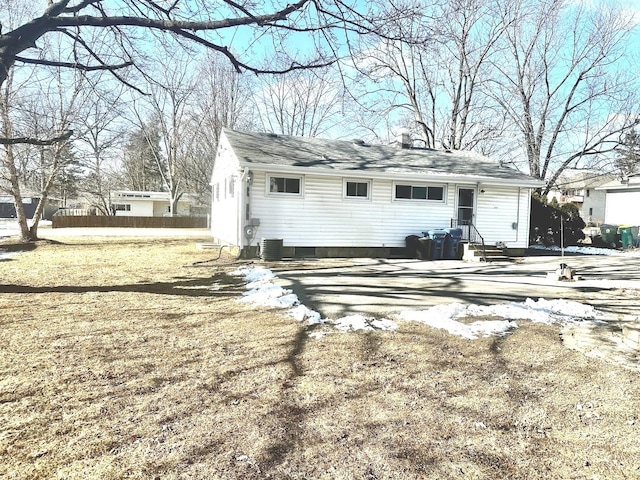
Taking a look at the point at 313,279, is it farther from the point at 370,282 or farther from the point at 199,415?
the point at 199,415

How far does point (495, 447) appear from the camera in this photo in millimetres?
2543

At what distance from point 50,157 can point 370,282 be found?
17.8 m

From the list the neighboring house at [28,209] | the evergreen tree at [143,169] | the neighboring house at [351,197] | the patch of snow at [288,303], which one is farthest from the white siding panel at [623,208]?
the neighboring house at [28,209]

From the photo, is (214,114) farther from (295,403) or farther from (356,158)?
(295,403)

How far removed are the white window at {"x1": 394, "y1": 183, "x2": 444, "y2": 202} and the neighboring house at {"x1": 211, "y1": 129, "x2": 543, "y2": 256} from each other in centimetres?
3

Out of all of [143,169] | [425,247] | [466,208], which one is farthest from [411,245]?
[143,169]

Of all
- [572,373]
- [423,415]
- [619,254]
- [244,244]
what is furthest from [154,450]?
[619,254]

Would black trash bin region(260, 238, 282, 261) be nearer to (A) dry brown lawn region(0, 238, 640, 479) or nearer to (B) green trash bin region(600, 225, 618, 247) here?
(A) dry brown lawn region(0, 238, 640, 479)

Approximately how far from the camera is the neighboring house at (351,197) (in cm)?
1212

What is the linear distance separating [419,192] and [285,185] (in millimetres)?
4426

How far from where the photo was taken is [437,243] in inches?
511

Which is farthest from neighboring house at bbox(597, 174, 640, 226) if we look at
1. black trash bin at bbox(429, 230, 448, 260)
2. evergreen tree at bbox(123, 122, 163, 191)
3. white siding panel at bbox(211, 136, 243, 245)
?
evergreen tree at bbox(123, 122, 163, 191)

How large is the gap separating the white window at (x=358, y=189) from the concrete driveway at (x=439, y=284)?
82.9 inches

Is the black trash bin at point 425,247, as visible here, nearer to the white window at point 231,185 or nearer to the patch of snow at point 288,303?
the patch of snow at point 288,303
